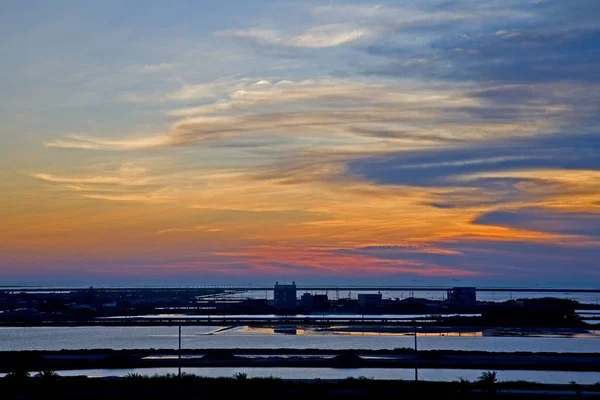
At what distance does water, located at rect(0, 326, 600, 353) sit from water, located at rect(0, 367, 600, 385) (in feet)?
31.1

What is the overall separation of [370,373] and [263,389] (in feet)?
27.8

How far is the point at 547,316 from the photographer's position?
66500mm

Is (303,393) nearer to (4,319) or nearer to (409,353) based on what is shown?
(409,353)

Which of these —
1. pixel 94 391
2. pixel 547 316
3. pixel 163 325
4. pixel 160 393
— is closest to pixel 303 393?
pixel 160 393

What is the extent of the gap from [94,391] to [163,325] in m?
39.0

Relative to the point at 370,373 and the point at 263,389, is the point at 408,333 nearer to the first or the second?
the point at 370,373

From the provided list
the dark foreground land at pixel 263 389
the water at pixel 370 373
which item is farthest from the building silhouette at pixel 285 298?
the dark foreground land at pixel 263 389

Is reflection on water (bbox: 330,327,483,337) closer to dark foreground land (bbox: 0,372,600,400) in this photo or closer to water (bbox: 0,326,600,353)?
water (bbox: 0,326,600,353)

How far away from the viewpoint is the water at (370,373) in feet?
101

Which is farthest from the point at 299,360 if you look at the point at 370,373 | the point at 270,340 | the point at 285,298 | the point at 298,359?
the point at 285,298

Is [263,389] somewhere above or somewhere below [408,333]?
below

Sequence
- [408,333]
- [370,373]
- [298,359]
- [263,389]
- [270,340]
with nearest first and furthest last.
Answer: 1. [263,389]
2. [370,373]
3. [298,359]
4. [270,340]
5. [408,333]

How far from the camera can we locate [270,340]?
49.1 metres

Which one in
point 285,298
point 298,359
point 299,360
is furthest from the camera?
point 285,298
